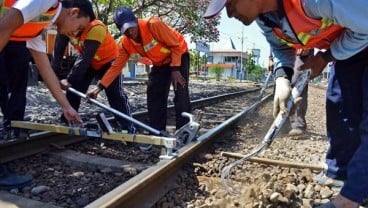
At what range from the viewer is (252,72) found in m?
64.0

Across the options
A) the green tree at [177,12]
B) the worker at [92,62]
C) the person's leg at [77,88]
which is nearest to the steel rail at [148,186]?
the worker at [92,62]

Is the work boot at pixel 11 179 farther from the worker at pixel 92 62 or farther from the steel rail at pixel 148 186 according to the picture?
the worker at pixel 92 62

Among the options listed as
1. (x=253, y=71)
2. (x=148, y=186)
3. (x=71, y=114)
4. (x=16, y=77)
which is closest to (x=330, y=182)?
(x=148, y=186)

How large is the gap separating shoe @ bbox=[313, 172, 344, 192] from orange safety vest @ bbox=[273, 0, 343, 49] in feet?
3.69

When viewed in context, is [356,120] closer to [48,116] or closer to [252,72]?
[48,116]

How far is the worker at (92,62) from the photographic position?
496cm

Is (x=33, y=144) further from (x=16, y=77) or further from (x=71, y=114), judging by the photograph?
(x=16, y=77)

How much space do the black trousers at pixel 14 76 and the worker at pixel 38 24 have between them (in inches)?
29.6

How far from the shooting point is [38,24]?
316 cm

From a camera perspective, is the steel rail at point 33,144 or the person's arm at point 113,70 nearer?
the steel rail at point 33,144

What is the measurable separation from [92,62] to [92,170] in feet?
6.64

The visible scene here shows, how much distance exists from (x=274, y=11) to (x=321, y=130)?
5.07 meters

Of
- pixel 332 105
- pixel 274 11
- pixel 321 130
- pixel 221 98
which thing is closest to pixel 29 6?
pixel 274 11

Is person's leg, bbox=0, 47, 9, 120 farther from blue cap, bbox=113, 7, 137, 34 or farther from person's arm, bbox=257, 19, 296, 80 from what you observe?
person's arm, bbox=257, 19, 296, 80
